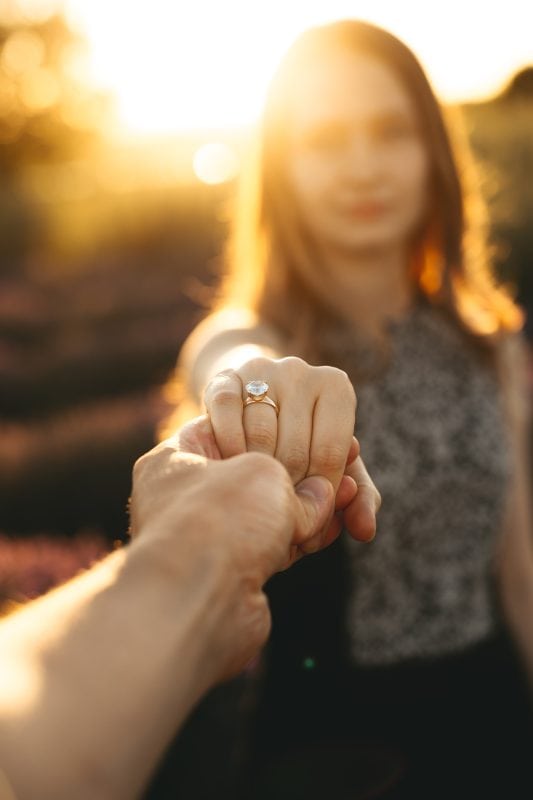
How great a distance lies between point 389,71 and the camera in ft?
8.01

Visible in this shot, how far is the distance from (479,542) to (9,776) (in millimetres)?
2204

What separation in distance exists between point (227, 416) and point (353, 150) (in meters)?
1.60

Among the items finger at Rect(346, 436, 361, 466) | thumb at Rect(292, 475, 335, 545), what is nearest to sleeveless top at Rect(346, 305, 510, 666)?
finger at Rect(346, 436, 361, 466)

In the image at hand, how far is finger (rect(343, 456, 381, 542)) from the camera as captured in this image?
998 millimetres

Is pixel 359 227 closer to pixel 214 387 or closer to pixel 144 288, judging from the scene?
pixel 214 387

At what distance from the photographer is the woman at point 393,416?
221cm

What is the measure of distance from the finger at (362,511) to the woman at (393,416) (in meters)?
0.91

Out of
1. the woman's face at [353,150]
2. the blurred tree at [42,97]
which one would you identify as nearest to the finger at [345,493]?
the woman's face at [353,150]

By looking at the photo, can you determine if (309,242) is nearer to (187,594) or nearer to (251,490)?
(251,490)

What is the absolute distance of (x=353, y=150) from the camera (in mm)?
2400

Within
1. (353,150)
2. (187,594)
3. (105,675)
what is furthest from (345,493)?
(353,150)

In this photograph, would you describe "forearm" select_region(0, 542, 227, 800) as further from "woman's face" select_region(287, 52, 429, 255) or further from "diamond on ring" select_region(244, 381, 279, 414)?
"woman's face" select_region(287, 52, 429, 255)

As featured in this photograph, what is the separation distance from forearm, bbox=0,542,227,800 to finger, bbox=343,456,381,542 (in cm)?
28

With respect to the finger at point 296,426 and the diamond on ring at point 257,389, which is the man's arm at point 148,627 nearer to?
the finger at point 296,426
